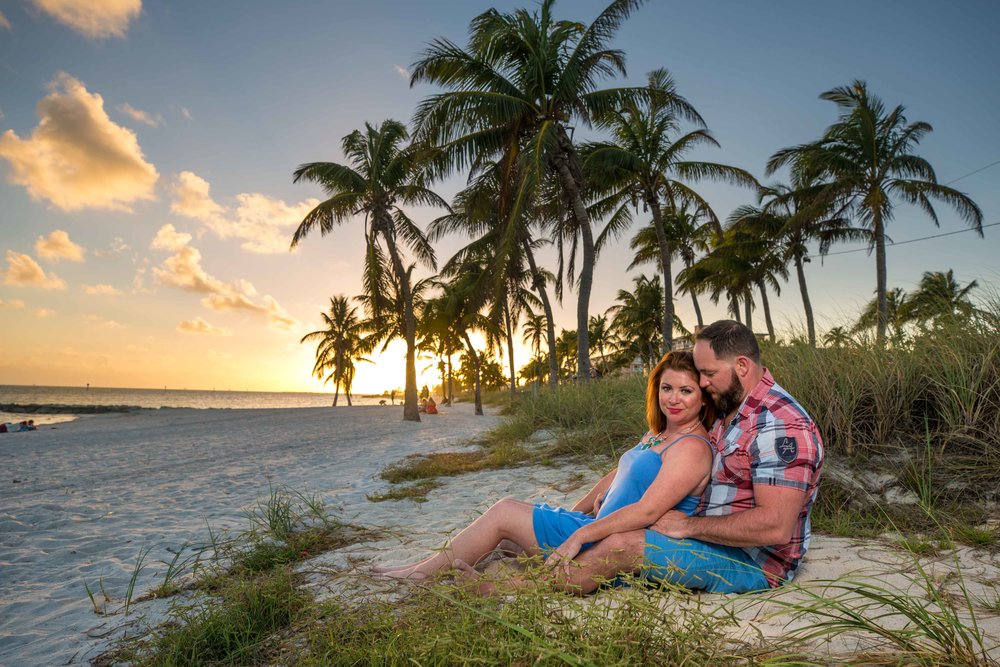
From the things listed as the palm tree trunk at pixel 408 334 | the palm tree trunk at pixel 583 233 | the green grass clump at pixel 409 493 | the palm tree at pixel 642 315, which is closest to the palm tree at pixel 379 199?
the palm tree trunk at pixel 408 334

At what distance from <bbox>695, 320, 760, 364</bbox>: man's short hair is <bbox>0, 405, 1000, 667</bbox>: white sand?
3.40ft

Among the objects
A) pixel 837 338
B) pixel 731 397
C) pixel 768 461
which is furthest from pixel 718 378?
pixel 837 338

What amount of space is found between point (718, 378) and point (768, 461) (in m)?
0.46

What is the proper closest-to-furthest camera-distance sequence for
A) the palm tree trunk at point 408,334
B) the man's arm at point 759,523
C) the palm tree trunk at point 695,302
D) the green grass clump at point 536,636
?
the green grass clump at point 536,636
the man's arm at point 759,523
the palm tree trunk at point 408,334
the palm tree trunk at point 695,302

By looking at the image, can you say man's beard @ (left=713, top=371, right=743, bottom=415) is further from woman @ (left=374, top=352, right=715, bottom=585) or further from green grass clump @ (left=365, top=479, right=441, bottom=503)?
green grass clump @ (left=365, top=479, right=441, bottom=503)

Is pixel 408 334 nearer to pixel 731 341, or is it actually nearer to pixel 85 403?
pixel 731 341

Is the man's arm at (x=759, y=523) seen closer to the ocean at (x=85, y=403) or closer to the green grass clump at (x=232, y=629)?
the green grass clump at (x=232, y=629)

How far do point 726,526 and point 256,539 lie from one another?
2.97m

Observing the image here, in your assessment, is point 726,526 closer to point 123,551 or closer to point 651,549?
point 651,549

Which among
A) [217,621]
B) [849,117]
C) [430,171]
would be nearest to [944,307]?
[217,621]

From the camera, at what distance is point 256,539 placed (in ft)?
11.0

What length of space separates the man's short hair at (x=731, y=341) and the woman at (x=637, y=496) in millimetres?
159

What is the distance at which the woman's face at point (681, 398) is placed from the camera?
243 cm

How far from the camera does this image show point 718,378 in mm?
2414
